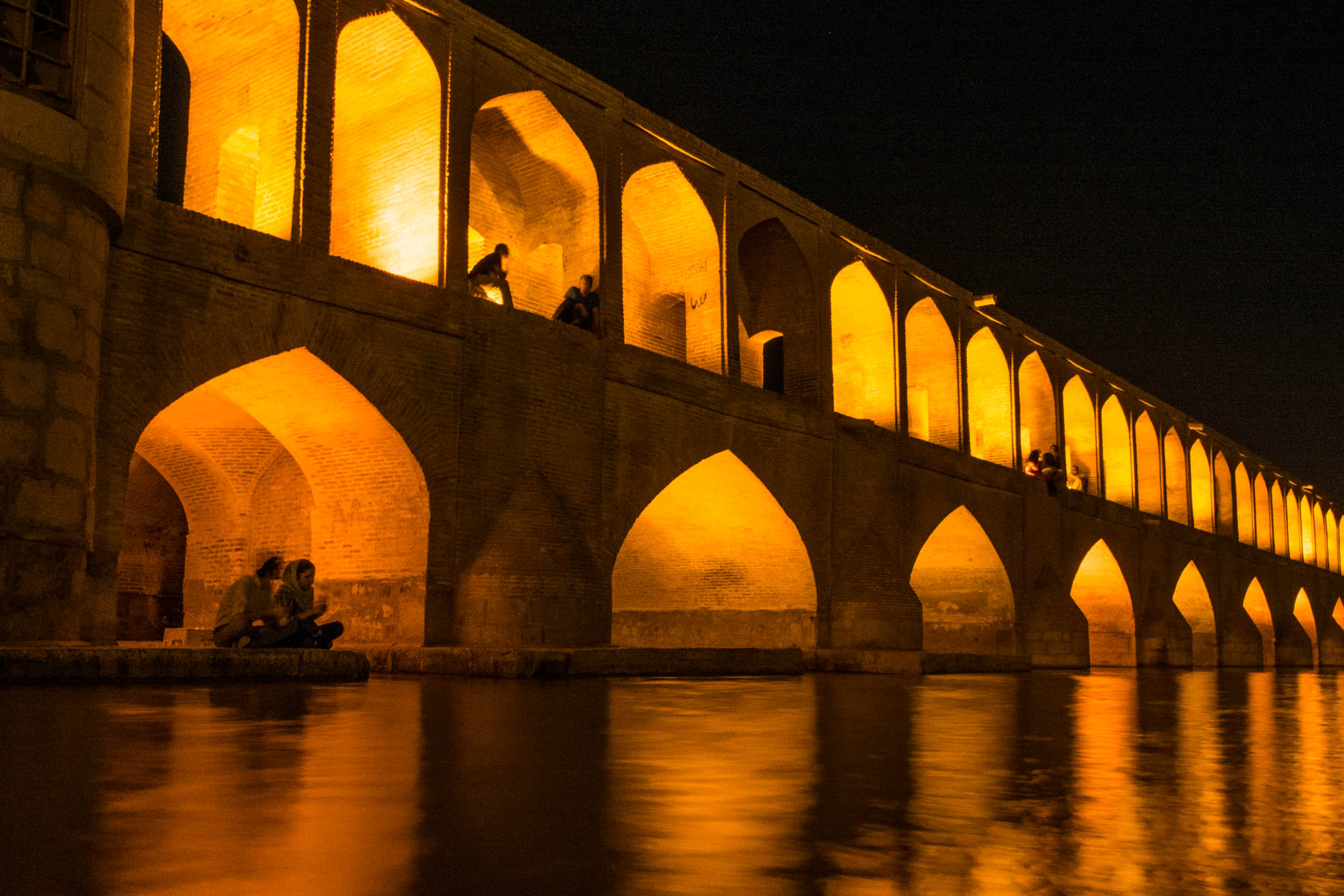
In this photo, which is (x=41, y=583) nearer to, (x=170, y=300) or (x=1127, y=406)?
(x=170, y=300)

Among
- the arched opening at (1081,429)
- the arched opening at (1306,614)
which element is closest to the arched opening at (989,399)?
the arched opening at (1081,429)

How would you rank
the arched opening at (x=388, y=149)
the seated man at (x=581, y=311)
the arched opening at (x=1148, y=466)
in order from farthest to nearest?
the arched opening at (x=1148, y=466) → the seated man at (x=581, y=311) → the arched opening at (x=388, y=149)

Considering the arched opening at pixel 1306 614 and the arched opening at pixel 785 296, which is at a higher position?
the arched opening at pixel 785 296

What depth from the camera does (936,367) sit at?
19.8 m

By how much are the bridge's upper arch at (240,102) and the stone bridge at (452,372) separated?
0.12 feet

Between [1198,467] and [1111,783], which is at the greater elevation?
[1198,467]

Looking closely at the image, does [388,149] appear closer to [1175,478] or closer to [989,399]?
[989,399]

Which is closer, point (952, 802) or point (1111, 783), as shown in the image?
point (952, 802)

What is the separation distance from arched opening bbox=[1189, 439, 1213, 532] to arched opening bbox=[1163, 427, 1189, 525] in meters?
1.13

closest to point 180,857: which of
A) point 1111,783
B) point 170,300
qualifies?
point 1111,783

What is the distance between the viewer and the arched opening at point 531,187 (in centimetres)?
1309

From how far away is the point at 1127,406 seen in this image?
2645 cm

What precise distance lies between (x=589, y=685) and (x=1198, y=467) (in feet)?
86.3

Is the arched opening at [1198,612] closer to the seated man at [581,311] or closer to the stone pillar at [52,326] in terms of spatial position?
the seated man at [581,311]
